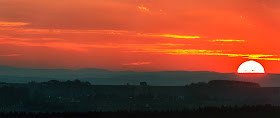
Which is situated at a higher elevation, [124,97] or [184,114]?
[124,97]

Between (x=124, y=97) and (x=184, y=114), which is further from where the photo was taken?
(x=124, y=97)

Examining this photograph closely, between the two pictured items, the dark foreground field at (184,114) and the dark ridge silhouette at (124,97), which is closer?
the dark foreground field at (184,114)

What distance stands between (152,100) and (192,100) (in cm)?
386

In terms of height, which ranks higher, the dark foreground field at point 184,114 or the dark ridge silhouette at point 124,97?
Result: the dark ridge silhouette at point 124,97

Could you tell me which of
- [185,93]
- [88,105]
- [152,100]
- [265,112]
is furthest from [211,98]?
[265,112]

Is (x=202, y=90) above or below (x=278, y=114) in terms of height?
above

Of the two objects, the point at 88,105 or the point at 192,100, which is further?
the point at 192,100

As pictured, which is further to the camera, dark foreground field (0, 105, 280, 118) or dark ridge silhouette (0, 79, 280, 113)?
dark ridge silhouette (0, 79, 280, 113)

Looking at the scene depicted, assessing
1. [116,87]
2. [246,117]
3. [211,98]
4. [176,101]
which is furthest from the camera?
[116,87]

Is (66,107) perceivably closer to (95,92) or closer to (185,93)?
(95,92)

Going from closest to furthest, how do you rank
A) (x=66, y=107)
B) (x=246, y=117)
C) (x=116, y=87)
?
(x=246, y=117) → (x=66, y=107) → (x=116, y=87)

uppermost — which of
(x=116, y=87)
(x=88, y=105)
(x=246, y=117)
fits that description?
(x=116, y=87)

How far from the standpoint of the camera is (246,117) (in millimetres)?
37500

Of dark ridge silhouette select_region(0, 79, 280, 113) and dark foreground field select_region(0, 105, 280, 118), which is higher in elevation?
dark ridge silhouette select_region(0, 79, 280, 113)
